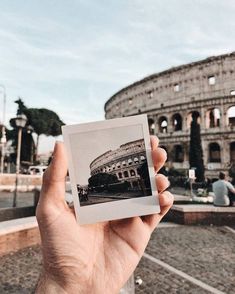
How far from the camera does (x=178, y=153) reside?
126 feet

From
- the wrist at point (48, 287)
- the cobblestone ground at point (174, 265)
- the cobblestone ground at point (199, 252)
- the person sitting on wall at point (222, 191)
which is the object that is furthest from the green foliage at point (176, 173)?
the wrist at point (48, 287)

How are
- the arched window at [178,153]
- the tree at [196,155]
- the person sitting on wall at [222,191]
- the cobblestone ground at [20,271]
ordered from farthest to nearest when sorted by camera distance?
the arched window at [178,153]
the tree at [196,155]
the person sitting on wall at [222,191]
the cobblestone ground at [20,271]

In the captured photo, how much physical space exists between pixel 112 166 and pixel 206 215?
8343mm

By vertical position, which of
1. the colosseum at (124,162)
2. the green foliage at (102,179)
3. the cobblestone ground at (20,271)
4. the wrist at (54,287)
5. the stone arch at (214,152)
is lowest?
the stone arch at (214,152)

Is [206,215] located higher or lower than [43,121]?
lower

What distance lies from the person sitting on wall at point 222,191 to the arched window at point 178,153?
2821 cm

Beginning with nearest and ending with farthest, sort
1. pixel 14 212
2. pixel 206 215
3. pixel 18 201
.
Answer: pixel 206 215
pixel 14 212
pixel 18 201

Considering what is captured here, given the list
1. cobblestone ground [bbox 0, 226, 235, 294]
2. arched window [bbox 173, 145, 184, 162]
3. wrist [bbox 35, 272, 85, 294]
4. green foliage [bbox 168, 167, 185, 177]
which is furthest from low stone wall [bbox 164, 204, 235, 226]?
arched window [bbox 173, 145, 184, 162]

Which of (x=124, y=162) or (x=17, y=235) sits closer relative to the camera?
(x=124, y=162)

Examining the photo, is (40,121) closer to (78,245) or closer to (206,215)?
(206,215)

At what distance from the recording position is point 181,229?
29.4 ft

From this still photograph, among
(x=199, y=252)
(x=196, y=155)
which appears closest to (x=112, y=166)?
(x=199, y=252)

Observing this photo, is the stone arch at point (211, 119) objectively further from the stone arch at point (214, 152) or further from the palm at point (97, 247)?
the palm at point (97, 247)

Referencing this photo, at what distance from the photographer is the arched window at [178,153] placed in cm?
3769
